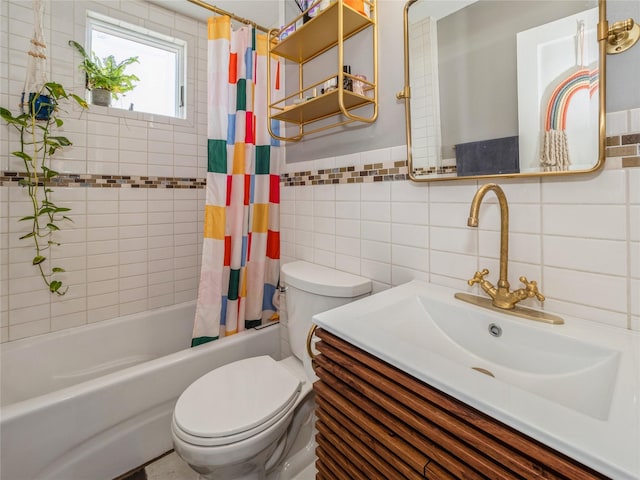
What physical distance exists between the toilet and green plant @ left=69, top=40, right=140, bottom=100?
61.0 inches

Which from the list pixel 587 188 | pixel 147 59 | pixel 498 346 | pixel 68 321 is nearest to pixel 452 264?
pixel 498 346

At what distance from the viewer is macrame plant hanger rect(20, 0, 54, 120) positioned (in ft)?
4.69

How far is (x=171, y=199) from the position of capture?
6.61 ft

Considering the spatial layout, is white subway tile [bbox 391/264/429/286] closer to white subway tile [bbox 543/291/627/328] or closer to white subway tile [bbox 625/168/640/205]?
white subway tile [bbox 543/291/627/328]

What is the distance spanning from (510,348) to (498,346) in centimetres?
3

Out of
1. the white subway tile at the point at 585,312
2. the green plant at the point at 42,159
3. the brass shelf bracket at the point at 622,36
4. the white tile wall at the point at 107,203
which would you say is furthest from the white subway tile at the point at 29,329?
the brass shelf bracket at the point at 622,36

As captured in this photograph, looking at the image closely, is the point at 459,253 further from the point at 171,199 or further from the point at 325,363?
the point at 171,199

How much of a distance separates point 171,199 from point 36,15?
1.07 m

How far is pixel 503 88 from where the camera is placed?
84 centimetres

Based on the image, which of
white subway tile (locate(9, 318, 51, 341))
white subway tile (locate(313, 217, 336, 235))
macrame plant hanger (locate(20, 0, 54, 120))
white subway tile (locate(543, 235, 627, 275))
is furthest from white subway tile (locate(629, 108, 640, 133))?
white subway tile (locate(9, 318, 51, 341))

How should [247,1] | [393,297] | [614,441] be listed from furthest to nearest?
[247,1] → [393,297] → [614,441]

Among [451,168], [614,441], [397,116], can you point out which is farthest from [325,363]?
[397,116]

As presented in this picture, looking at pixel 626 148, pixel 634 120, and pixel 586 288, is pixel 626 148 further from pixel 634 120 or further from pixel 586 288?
pixel 586 288

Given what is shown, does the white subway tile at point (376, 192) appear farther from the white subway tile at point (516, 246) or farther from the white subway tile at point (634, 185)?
the white subway tile at point (634, 185)
